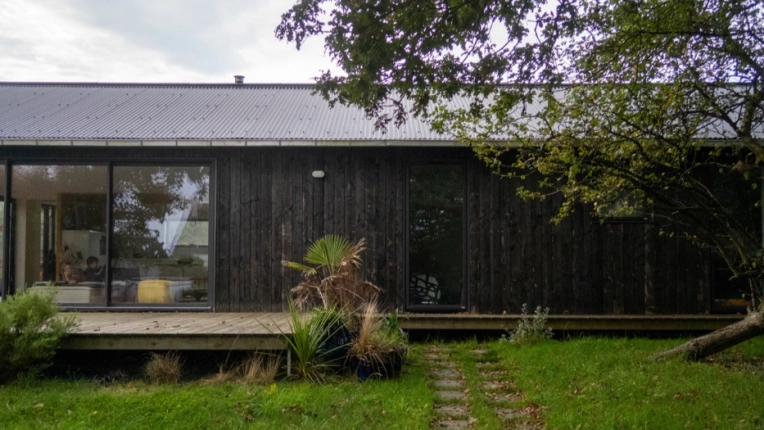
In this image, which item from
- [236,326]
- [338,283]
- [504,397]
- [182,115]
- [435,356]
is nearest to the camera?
[504,397]

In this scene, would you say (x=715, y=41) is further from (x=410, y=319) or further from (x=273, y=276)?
(x=273, y=276)

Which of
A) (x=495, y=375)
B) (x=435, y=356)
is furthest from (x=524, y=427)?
(x=435, y=356)

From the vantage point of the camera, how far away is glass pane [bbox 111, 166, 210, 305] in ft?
24.8

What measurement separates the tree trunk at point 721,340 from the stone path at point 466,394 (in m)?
1.52

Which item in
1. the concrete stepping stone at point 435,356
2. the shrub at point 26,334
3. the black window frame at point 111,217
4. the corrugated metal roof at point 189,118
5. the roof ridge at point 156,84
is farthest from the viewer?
the roof ridge at point 156,84

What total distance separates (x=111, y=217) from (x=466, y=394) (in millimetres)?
4985

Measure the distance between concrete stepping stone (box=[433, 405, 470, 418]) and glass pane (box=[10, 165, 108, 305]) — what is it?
193 inches

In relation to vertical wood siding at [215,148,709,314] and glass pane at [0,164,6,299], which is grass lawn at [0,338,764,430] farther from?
glass pane at [0,164,6,299]

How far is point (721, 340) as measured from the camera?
548 cm

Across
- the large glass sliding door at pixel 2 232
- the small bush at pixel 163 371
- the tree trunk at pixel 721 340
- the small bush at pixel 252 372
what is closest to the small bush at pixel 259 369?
the small bush at pixel 252 372

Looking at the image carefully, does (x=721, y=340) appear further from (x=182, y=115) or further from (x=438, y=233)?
(x=182, y=115)

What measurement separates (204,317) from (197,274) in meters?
0.76

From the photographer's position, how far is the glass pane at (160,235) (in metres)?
7.55

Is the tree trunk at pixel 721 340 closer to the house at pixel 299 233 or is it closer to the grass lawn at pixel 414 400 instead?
the grass lawn at pixel 414 400
